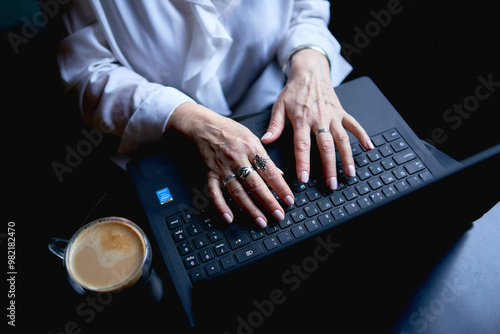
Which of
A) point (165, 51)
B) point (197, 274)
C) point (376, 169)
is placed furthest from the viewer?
point (165, 51)

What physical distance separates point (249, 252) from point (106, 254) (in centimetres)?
22

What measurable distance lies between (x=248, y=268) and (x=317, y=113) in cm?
36

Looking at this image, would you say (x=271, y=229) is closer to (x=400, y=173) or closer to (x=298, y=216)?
(x=298, y=216)

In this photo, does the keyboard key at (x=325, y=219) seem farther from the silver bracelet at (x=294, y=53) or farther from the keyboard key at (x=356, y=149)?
the silver bracelet at (x=294, y=53)

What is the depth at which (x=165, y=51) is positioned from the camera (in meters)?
0.76

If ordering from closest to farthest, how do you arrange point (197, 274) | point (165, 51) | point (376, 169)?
1. point (197, 274)
2. point (376, 169)
3. point (165, 51)

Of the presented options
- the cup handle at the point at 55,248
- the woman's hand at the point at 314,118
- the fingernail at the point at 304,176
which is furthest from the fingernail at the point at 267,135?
the cup handle at the point at 55,248

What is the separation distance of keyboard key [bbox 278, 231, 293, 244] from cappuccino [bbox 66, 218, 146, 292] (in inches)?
8.1

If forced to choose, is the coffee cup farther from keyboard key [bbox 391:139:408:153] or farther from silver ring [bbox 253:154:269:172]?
keyboard key [bbox 391:139:408:153]

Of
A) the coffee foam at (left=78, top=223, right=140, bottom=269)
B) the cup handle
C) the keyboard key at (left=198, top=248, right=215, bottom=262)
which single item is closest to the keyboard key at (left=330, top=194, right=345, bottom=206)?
the keyboard key at (left=198, top=248, right=215, bottom=262)

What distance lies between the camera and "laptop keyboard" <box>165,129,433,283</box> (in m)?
0.54

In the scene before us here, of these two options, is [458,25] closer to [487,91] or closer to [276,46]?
[487,91]

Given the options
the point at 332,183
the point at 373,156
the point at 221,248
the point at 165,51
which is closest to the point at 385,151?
the point at 373,156

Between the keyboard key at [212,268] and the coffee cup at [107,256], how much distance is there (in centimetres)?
9
